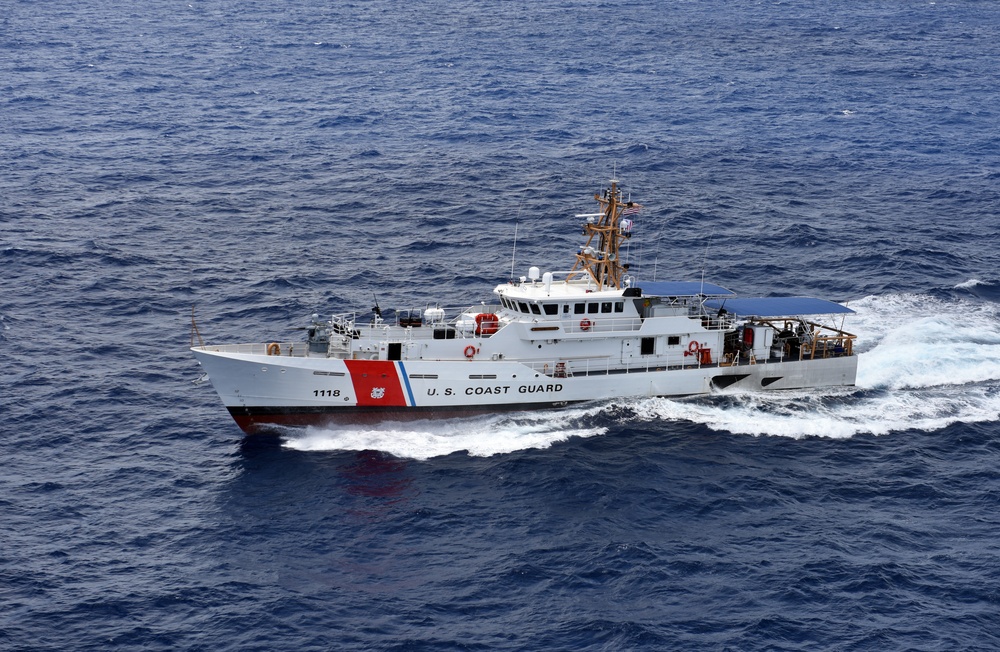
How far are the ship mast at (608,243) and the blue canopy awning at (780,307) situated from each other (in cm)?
598

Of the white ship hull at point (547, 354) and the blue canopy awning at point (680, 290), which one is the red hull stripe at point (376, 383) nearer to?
the white ship hull at point (547, 354)

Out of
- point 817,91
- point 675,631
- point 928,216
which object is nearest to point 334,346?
point 675,631

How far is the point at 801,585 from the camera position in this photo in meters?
41.8

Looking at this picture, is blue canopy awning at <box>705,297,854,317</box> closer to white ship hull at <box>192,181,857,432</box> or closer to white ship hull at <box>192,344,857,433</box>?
white ship hull at <box>192,181,857,432</box>

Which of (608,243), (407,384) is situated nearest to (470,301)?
(608,243)

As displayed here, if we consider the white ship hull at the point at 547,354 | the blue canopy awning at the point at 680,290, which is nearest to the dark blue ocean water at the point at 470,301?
the white ship hull at the point at 547,354

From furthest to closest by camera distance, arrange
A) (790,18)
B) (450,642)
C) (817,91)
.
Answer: (790,18) < (817,91) < (450,642)

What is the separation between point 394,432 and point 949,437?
2511cm

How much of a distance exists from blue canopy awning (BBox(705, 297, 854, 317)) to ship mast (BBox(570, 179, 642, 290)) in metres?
5.98

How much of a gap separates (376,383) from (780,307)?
20.5m

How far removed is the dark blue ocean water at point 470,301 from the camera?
41031mm

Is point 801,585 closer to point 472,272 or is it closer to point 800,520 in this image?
point 800,520

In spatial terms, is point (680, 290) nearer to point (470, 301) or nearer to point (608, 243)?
point (608, 243)

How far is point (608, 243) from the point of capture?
5784 centimetres
